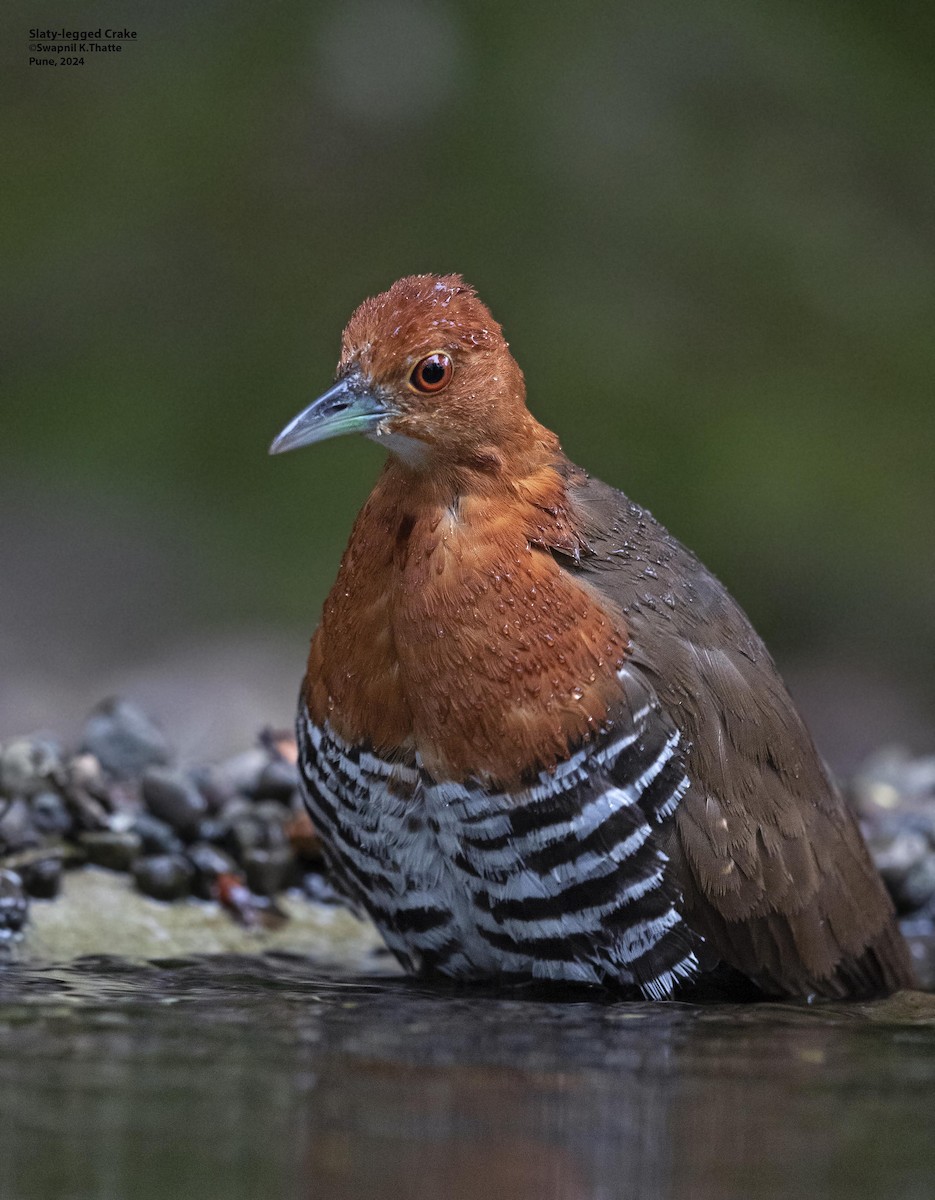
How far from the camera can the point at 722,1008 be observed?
391 cm

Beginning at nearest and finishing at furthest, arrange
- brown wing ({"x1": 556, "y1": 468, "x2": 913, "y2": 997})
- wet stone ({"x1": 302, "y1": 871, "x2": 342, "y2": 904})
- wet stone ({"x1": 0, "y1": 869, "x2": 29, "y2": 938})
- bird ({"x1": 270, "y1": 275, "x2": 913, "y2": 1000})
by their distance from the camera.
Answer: bird ({"x1": 270, "y1": 275, "x2": 913, "y2": 1000}) → brown wing ({"x1": 556, "y1": 468, "x2": 913, "y2": 997}) → wet stone ({"x1": 0, "y1": 869, "x2": 29, "y2": 938}) → wet stone ({"x1": 302, "y1": 871, "x2": 342, "y2": 904})

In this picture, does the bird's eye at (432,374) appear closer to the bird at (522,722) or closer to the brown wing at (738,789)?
the bird at (522,722)

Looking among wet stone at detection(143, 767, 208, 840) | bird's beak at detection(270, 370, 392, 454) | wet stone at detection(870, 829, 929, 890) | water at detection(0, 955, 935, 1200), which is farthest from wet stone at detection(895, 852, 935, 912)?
bird's beak at detection(270, 370, 392, 454)

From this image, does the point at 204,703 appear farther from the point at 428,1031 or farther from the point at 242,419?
the point at 428,1031

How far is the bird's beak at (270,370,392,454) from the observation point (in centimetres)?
397

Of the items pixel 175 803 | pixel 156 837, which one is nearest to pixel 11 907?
pixel 156 837

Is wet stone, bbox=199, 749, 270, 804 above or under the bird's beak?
under

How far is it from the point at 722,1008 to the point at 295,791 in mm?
2212

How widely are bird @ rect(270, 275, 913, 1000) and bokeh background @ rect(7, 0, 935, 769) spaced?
5005 millimetres

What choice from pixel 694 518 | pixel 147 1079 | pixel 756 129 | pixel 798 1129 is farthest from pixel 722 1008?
pixel 756 129

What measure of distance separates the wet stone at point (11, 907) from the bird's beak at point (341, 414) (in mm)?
1611

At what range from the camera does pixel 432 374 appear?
3992mm

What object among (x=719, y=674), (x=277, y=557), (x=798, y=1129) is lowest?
(x=798, y=1129)

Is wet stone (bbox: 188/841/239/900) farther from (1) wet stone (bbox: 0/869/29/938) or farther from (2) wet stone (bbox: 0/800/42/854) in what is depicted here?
(1) wet stone (bbox: 0/869/29/938)
